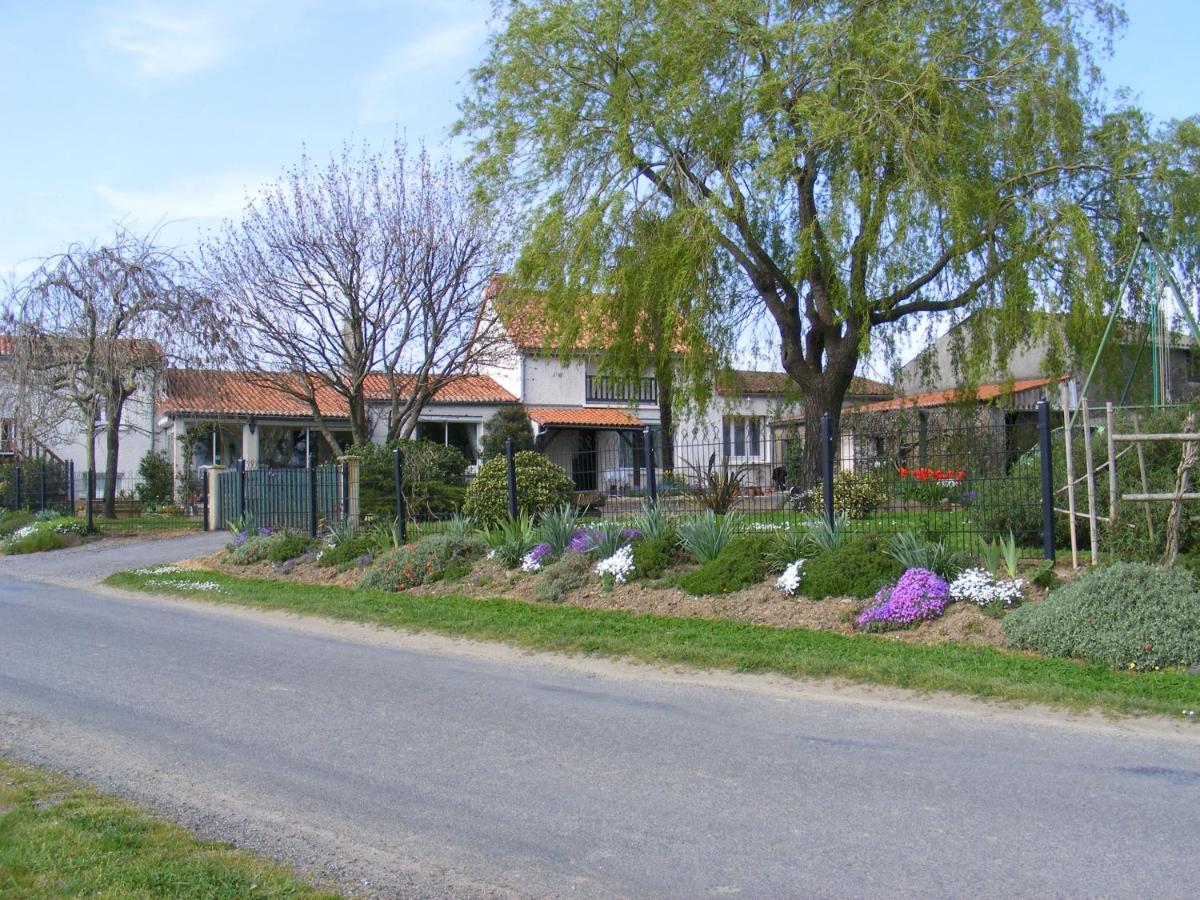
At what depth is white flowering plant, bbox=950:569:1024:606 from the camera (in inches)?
388

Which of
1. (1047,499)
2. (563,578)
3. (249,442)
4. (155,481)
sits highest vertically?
(249,442)

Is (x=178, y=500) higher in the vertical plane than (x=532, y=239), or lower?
lower

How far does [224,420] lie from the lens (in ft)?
108

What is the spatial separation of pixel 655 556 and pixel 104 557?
1324 cm

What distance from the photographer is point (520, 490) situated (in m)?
17.5

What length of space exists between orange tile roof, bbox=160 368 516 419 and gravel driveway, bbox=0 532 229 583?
4.99m

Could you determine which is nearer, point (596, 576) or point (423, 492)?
point (596, 576)

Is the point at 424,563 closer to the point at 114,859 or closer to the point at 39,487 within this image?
the point at 114,859

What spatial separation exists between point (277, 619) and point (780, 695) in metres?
7.18

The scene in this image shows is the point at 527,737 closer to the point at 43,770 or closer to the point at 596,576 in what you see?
the point at 43,770

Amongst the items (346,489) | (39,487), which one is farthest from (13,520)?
(346,489)

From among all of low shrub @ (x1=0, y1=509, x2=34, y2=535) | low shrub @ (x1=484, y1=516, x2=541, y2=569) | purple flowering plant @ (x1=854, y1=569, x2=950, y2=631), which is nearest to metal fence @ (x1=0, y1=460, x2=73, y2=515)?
low shrub @ (x1=0, y1=509, x2=34, y2=535)

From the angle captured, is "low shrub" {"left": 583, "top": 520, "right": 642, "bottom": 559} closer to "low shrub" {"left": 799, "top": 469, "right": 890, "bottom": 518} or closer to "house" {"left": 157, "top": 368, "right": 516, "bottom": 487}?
"low shrub" {"left": 799, "top": 469, "right": 890, "bottom": 518}

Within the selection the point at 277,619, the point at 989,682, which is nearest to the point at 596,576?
the point at 277,619
